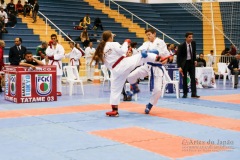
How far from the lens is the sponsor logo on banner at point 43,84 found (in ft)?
34.1

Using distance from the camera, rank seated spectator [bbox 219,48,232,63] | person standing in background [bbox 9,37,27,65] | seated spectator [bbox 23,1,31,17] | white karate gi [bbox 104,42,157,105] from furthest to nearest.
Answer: seated spectator [bbox 23,1,31,17] → seated spectator [bbox 219,48,232,63] → person standing in background [bbox 9,37,27,65] → white karate gi [bbox 104,42,157,105]

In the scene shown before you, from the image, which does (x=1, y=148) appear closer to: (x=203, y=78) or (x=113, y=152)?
(x=113, y=152)

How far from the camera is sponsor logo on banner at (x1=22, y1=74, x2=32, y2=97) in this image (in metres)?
10.2

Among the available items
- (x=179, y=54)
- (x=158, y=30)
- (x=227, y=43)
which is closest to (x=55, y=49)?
(x=179, y=54)

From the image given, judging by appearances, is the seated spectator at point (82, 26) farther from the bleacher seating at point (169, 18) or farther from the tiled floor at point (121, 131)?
the tiled floor at point (121, 131)

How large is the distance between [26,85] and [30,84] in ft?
0.36

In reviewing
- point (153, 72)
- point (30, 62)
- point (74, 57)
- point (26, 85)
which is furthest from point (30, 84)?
point (74, 57)

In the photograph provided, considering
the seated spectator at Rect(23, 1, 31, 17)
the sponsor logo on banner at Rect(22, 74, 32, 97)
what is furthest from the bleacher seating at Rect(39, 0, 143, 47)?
the sponsor logo on banner at Rect(22, 74, 32, 97)

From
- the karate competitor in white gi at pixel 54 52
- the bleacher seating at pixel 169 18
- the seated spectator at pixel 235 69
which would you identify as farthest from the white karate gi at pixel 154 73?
the bleacher seating at pixel 169 18

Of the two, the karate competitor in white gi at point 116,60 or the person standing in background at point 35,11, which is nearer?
the karate competitor in white gi at point 116,60

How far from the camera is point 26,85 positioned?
1026cm

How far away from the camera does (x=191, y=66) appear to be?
11438 millimetres

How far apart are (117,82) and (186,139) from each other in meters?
2.51

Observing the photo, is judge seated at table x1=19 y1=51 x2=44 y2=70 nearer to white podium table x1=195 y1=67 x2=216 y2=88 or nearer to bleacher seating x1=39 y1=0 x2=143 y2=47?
white podium table x1=195 y1=67 x2=216 y2=88
